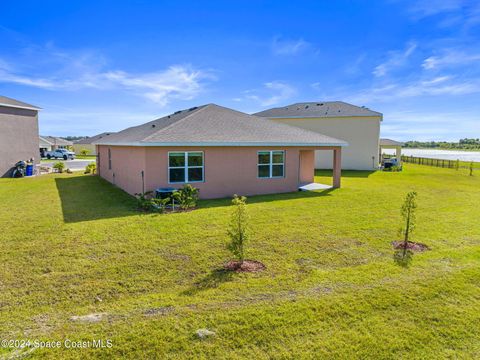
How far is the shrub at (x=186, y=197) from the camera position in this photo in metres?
11.7

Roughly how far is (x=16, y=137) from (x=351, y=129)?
29.6 metres

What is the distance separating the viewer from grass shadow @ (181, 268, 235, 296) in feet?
17.7

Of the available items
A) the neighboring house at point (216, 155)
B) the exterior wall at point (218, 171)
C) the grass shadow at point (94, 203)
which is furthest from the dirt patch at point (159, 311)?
the exterior wall at point (218, 171)

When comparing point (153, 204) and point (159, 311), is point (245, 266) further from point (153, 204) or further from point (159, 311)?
point (153, 204)

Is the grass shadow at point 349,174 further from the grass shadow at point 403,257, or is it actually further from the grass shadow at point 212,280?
the grass shadow at point 212,280

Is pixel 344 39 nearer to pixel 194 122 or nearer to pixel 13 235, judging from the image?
pixel 194 122

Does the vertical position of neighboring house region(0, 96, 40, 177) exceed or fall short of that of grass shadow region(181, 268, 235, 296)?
it exceeds it

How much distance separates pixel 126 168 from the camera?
15414 mm

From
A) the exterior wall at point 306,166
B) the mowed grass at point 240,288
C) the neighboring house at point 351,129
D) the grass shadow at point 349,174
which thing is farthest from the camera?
the neighboring house at point 351,129

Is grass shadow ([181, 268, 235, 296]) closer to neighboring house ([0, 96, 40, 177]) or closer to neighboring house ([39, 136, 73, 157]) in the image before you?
neighboring house ([0, 96, 40, 177])

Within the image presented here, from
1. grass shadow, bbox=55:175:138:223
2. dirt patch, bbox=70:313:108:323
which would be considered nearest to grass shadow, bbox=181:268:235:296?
dirt patch, bbox=70:313:108:323

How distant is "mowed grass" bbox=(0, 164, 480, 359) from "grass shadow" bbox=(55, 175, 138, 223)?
0.91 ft

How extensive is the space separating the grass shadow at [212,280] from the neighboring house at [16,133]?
23809 mm

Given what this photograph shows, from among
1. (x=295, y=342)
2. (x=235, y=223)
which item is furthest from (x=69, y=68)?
(x=295, y=342)
